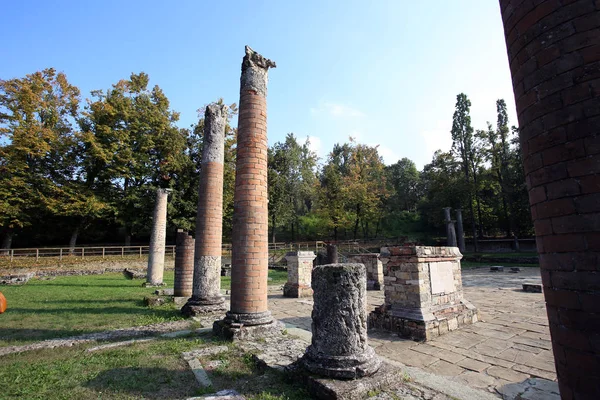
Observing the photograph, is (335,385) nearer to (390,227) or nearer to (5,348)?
(5,348)

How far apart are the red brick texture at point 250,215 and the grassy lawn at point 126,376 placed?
94cm

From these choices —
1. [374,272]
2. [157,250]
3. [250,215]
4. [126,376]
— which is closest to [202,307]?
[250,215]

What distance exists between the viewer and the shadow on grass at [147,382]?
3492 millimetres

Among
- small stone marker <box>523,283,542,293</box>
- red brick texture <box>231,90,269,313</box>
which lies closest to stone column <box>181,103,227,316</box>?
red brick texture <box>231,90,269,313</box>

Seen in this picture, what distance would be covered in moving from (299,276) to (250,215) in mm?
5537

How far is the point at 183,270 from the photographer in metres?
10.2

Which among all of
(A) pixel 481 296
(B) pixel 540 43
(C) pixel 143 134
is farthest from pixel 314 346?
(C) pixel 143 134

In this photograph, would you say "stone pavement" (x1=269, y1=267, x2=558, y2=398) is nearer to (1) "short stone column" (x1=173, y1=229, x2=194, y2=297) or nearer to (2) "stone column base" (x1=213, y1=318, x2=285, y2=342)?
(2) "stone column base" (x1=213, y1=318, x2=285, y2=342)

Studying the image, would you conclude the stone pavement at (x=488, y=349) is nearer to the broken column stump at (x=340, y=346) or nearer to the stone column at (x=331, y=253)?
the broken column stump at (x=340, y=346)

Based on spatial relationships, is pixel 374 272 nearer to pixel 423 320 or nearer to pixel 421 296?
pixel 421 296

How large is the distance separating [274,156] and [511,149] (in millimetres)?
26009

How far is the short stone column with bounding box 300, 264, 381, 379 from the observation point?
136 inches

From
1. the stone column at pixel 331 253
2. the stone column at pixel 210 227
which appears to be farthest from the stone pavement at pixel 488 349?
the stone column at pixel 331 253

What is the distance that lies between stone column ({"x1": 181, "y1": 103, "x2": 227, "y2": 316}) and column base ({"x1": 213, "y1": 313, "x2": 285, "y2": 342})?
2.21 metres
